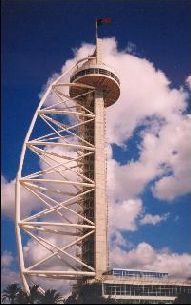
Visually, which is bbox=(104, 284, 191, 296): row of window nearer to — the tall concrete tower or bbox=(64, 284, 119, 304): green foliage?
bbox=(64, 284, 119, 304): green foliage

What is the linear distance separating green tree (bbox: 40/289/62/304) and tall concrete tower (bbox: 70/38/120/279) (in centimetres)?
630

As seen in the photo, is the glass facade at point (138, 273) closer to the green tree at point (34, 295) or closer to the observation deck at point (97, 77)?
the green tree at point (34, 295)

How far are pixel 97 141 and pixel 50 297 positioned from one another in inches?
1009

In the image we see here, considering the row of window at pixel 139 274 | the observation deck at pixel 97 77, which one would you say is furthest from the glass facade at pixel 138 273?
the observation deck at pixel 97 77

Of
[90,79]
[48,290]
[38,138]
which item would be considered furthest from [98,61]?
[48,290]

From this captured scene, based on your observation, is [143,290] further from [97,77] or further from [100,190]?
[97,77]

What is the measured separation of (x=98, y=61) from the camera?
7756 cm

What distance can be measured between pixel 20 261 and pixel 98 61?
36.6m

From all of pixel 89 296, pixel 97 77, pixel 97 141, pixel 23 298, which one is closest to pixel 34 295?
pixel 23 298

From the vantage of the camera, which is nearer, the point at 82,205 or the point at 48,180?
the point at 48,180

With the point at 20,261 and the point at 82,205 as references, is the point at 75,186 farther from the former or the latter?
the point at 20,261

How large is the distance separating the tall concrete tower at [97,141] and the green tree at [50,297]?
6.30 metres

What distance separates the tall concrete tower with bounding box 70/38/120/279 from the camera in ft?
211

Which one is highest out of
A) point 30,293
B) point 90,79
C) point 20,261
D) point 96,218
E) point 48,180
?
point 90,79
